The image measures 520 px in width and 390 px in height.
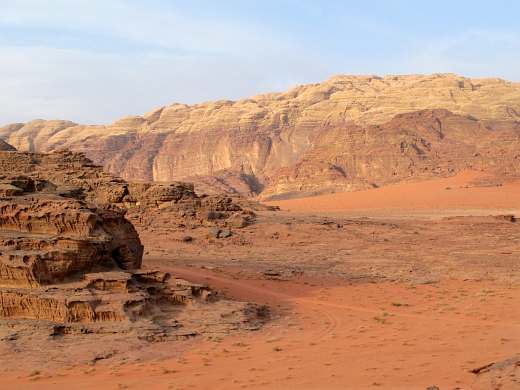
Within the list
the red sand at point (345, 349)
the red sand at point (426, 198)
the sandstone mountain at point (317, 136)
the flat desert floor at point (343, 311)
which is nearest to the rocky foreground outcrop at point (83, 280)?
the flat desert floor at point (343, 311)

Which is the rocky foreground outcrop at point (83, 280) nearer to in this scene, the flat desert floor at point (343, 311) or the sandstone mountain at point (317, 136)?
the flat desert floor at point (343, 311)

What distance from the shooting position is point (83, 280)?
11.7m

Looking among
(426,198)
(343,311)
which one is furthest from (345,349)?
(426,198)

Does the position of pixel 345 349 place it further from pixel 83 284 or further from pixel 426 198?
pixel 426 198

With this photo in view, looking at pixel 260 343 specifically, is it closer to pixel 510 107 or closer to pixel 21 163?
pixel 21 163

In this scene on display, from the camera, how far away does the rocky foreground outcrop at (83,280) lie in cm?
1091

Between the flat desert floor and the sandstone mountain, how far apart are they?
33.6 meters

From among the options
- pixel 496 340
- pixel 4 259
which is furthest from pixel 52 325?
pixel 496 340

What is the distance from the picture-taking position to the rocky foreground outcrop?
1091 centimetres

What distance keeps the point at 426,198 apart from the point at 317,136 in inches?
1324

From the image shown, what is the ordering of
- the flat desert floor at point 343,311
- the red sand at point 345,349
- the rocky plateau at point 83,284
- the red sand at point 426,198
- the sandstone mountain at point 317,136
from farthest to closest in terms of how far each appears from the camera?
the sandstone mountain at point 317,136, the red sand at point 426,198, the rocky plateau at point 83,284, the flat desert floor at point 343,311, the red sand at point 345,349

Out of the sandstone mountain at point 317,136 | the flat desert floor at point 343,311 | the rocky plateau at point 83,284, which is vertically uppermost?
the sandstone mountain at point 317,136

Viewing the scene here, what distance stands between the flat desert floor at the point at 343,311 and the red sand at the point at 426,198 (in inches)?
591

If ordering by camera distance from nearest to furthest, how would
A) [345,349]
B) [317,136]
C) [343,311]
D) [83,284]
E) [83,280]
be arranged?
[345,349] → [83,284] → [83,280] → [343,311] → [317,136]
